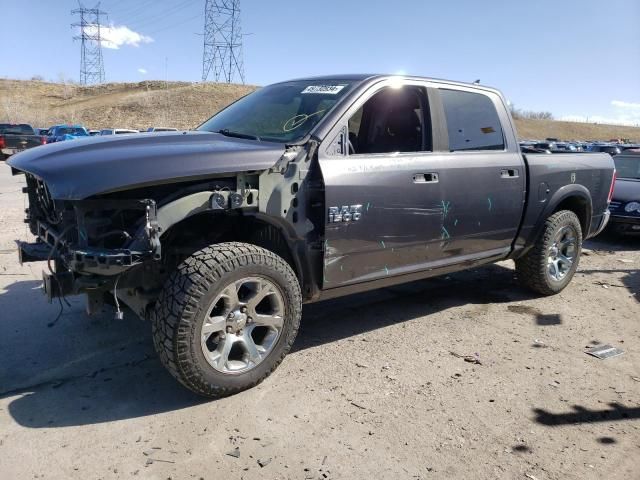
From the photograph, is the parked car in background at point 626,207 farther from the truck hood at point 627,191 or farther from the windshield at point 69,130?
the windshield at point 69,130

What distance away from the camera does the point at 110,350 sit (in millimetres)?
3863

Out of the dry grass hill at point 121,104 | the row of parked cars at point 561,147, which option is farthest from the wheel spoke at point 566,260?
the dry grass hill at point 121,104

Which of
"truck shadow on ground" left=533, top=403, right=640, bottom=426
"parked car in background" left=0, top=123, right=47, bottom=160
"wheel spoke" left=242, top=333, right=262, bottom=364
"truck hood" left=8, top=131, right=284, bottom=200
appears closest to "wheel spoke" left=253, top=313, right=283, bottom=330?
"wheel spoke" left=242, top=333, right=262, bottom=364

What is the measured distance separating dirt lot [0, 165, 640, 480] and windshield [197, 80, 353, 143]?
1606 millimetres

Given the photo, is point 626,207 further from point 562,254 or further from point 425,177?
point 425,177

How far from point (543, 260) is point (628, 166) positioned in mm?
6183

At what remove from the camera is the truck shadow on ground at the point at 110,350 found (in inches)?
123

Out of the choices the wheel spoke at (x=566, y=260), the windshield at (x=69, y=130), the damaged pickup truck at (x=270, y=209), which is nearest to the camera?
the damaged pickup truck at (x=270, y=209)

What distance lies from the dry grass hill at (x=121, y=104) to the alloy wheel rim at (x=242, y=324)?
158 ft

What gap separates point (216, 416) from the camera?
3045 mm

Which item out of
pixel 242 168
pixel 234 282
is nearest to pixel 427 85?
pixel 242 168

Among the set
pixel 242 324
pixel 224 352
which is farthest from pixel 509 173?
pixel 224 352

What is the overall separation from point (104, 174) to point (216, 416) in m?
1.45

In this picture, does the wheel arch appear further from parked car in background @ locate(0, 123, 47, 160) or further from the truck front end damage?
parked car in background @ locate(0, 123, 47, 160)
